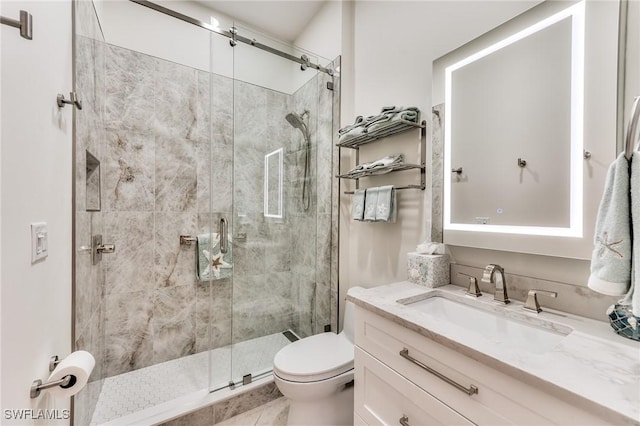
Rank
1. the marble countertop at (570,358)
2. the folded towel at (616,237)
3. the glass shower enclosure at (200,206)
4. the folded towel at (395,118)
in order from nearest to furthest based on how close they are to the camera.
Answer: the marble countertop at (570,358)
the folded towel at (616,237)
the folded towel at (395,118)
the glass shower enclosure at (200,206)

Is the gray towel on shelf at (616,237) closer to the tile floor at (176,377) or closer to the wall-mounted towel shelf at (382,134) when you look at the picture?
the wall-mounted towel shelf at (382,134)

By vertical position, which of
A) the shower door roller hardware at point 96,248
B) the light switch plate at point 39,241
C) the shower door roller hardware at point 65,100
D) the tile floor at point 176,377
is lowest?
the tile floor at point 176,377

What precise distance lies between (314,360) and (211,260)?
95 centimetres

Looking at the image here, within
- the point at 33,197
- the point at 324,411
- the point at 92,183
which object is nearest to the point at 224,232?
the point at 92,183

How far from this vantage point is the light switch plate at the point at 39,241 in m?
0.70

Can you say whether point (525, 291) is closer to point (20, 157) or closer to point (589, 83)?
point (589, 83)

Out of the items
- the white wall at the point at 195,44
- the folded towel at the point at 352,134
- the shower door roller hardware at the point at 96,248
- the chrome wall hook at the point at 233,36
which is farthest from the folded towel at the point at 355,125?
the shower door roller hardware at the point at 96,248

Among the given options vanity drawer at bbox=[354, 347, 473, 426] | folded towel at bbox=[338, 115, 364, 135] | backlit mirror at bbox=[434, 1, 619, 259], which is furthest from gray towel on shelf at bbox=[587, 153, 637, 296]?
folded towel at bbox=[338, 115, 364, 135]

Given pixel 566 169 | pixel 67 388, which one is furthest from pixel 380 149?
pixel 67 388

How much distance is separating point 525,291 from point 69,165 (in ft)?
6.30

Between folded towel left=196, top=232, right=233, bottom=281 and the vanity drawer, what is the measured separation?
1.14m

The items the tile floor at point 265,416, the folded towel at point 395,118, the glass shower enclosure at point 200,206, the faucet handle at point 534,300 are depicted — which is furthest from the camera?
the glass shower enclosure at point 200,206

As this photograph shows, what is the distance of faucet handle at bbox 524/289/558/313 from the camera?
3.18 ft

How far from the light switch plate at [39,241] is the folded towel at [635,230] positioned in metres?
1.50
